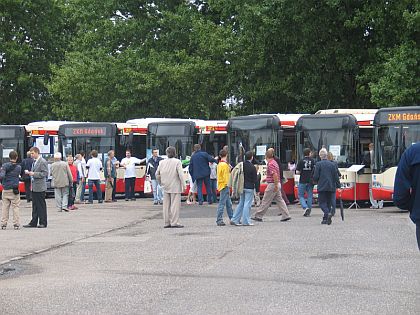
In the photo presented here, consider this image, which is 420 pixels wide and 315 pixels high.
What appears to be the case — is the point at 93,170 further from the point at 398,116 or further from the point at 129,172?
the point at 398,116

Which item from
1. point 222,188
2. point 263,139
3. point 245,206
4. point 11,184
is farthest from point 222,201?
point 263,139

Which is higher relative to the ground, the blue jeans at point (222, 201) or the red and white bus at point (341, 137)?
the red and white bus at point (341, 137)

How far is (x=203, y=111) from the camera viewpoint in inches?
1993

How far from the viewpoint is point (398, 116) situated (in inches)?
1122

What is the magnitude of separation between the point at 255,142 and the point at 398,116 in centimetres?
592

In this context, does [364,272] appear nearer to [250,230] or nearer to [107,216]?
[250,230]

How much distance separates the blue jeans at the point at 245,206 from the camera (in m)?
22.3

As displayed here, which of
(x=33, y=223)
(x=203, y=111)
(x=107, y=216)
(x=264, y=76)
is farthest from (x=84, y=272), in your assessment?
(x=203, y=111)

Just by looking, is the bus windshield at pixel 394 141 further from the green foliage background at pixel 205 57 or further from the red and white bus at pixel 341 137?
the green foliage background at pixel 205 57

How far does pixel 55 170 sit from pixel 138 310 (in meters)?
17.6

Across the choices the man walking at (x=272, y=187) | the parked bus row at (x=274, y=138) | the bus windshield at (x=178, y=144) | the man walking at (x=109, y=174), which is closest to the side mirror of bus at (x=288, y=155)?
the parked bus row at (x=274, y=138)

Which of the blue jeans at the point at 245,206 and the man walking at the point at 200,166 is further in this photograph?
the man walking at the point at 200,166

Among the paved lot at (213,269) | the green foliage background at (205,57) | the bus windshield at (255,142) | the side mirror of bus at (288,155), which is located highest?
the green foliage background at (205,57)

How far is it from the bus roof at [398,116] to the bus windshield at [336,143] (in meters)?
2.11
